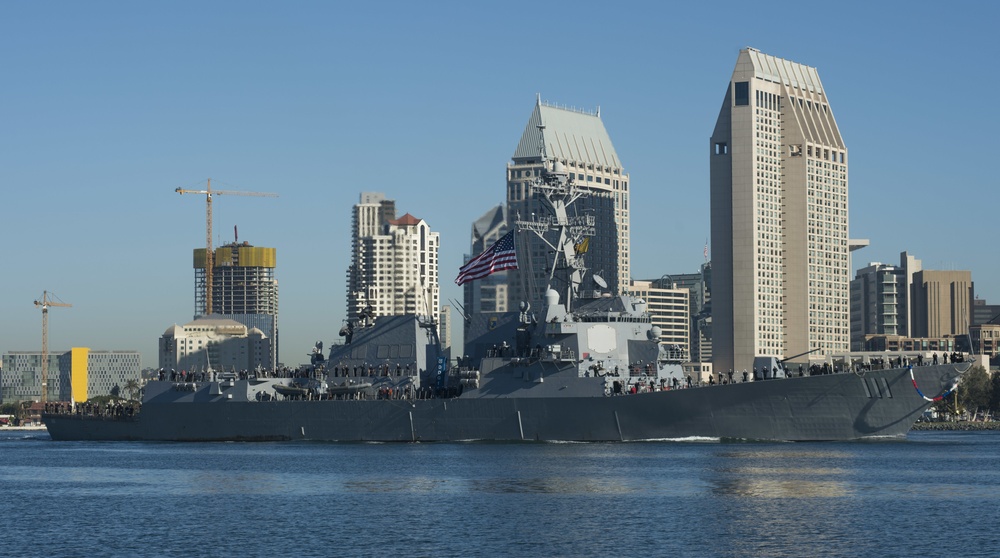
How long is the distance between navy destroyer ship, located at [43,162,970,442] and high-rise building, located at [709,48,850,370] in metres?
98.6

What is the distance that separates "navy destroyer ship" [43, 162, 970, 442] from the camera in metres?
57.3

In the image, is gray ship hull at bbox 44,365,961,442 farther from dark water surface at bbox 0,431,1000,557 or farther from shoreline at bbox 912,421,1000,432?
shoreline at bbox 912,421,1000,432

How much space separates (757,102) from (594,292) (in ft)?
361

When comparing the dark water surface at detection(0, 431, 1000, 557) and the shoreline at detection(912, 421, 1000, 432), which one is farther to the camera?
the shoreline at detection(912, 421, 1000, 432)

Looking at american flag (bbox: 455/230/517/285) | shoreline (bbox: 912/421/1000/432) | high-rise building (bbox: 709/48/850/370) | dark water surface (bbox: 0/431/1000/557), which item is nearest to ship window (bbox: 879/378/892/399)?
dark water surface (bbox: 0/431/1000/557)

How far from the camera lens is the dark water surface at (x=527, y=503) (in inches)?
1296

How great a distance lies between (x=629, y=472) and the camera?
4712 cm

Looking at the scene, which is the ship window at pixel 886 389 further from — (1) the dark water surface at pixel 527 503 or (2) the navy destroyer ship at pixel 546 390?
(1) the dark water surface at pixel 527 503

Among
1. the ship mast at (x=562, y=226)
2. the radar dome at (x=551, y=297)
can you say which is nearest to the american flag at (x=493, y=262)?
the ship mast at (x=562, y=226)

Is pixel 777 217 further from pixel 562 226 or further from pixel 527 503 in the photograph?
pixel 527 503

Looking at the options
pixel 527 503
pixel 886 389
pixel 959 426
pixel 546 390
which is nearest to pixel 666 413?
pixel 546 390

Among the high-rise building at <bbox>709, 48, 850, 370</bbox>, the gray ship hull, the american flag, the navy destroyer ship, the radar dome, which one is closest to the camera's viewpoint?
the gray ship hull

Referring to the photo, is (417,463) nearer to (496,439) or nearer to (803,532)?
(496,439)

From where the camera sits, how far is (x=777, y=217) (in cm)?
17675
